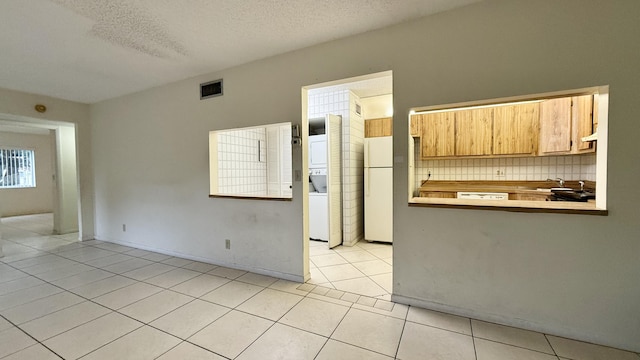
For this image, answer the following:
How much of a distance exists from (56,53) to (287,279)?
3437mm

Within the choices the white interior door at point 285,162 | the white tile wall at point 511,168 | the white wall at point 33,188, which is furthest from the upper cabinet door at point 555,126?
the white wall at point 33,188

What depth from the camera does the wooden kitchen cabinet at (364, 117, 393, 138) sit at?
450cm

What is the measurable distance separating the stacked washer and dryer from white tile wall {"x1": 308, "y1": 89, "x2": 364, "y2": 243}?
31cm

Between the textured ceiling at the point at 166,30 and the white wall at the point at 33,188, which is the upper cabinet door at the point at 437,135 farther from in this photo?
the white wall at the point at 33,188

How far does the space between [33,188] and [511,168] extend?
11.9 m

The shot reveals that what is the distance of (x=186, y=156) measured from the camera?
3459 mm

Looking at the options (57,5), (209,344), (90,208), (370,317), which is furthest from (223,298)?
(90,208)

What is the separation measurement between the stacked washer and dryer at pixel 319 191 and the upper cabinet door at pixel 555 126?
123 inches

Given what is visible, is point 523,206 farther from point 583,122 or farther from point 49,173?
point 49,173

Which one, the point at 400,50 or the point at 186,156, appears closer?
the point at 400,50

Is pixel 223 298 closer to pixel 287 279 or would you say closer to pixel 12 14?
pixel 287 279

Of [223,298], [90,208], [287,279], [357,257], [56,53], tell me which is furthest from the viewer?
[90,208]

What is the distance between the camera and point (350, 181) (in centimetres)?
417

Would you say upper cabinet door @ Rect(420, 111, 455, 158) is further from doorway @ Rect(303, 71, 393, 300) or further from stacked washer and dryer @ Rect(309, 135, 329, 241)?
stacked washer and dryer @ Rect(309, 135, 329, 241)
